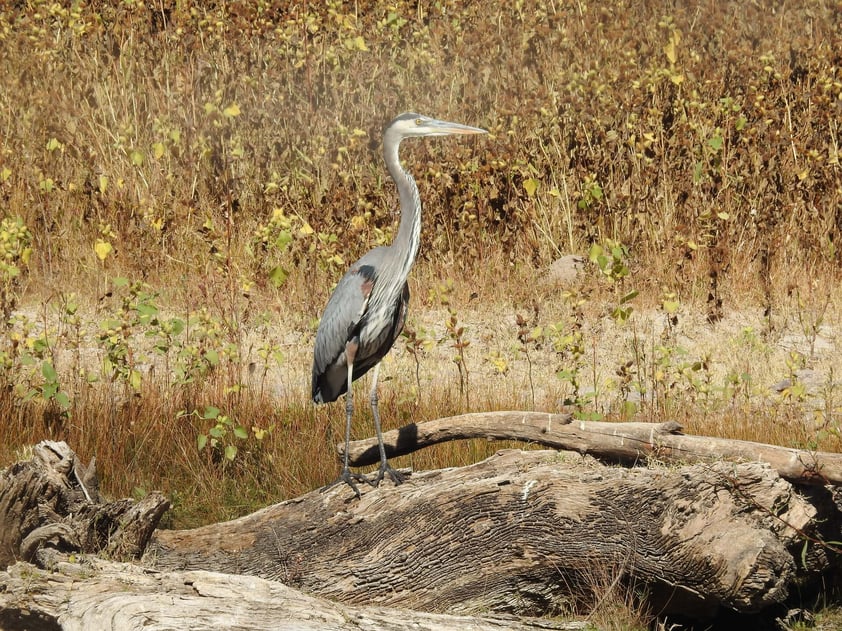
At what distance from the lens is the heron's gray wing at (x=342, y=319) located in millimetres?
5309

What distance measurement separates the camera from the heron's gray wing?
209 inches

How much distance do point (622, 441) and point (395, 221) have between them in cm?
478

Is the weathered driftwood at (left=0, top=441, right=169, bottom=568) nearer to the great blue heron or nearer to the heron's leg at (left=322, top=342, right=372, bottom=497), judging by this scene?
the heron's leg at (left=322, top=342, right=372, bottom=497)

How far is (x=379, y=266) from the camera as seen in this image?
17.5ft

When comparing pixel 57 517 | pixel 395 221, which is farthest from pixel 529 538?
pixel 395 221

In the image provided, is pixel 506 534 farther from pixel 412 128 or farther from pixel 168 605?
pixel 412 128

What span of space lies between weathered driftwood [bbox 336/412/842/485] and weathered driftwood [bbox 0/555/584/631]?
35.6 inches

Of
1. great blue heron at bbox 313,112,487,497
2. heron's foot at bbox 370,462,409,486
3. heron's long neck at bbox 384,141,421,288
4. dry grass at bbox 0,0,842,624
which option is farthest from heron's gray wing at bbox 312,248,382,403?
heron's foot at bbox 370,462,409,486

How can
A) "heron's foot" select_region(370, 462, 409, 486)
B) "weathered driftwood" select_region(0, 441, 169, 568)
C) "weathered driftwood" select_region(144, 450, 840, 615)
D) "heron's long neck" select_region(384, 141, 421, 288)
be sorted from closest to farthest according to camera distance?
1. "weathered driftwood" select_region(144, 450, 840, 615)
2. "weathered driftwood" select_region(0, 441, 169, 568)
3. "heron's foot" select_region(370, 462, 409, 486)
4. "heron's long neck" select_region(384, 141, 421, 288)

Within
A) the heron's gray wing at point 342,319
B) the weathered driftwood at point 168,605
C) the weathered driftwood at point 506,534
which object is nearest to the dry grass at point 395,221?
the heron's gray wing at point 342,319

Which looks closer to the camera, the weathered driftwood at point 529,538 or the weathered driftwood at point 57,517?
the weathered driftwood at point 529,538

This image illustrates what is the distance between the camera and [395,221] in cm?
900

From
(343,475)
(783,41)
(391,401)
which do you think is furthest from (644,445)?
(783,41)

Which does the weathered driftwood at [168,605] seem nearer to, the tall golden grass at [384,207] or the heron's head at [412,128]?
the tall golden grass at [384,207]
